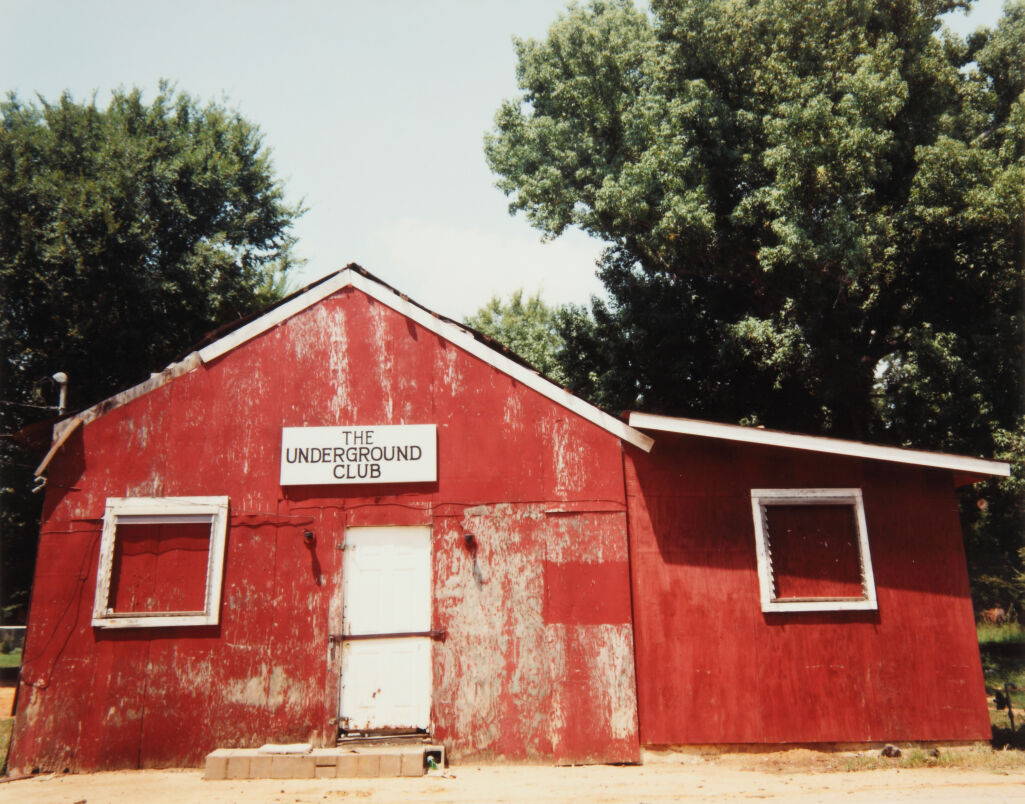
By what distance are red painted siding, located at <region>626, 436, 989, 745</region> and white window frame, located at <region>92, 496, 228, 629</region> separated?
15.6ft

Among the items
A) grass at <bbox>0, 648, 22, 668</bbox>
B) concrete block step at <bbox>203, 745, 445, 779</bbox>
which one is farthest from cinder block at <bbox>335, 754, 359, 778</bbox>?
grass at <bbox>0, 648, 22, 668</bbox>

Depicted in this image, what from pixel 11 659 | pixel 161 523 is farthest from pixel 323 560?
pixel 11 659

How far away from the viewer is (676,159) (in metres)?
15.5

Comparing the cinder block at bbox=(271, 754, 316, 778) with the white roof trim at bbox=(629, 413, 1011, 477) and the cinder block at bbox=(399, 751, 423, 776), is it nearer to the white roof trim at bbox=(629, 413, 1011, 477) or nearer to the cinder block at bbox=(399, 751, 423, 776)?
the cinder block at bbox=(399, 751, 423, 776)

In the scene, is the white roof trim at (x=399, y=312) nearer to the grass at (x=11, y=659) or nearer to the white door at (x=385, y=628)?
the white door at (x=385, y=628)

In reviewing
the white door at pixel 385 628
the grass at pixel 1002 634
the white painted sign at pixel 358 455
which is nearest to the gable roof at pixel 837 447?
the white painted sign at pixel 358 455

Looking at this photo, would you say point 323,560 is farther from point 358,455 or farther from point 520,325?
point 520,325

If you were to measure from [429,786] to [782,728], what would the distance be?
3.93 meters

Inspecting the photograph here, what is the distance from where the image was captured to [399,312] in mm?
9141

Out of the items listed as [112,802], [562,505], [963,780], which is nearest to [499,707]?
[562,505]

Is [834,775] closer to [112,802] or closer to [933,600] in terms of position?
[933,600]

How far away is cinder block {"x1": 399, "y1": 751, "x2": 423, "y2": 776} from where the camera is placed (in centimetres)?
740

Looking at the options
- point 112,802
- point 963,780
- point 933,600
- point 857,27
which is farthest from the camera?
point 857,27

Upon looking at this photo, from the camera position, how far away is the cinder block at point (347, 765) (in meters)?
7.35
